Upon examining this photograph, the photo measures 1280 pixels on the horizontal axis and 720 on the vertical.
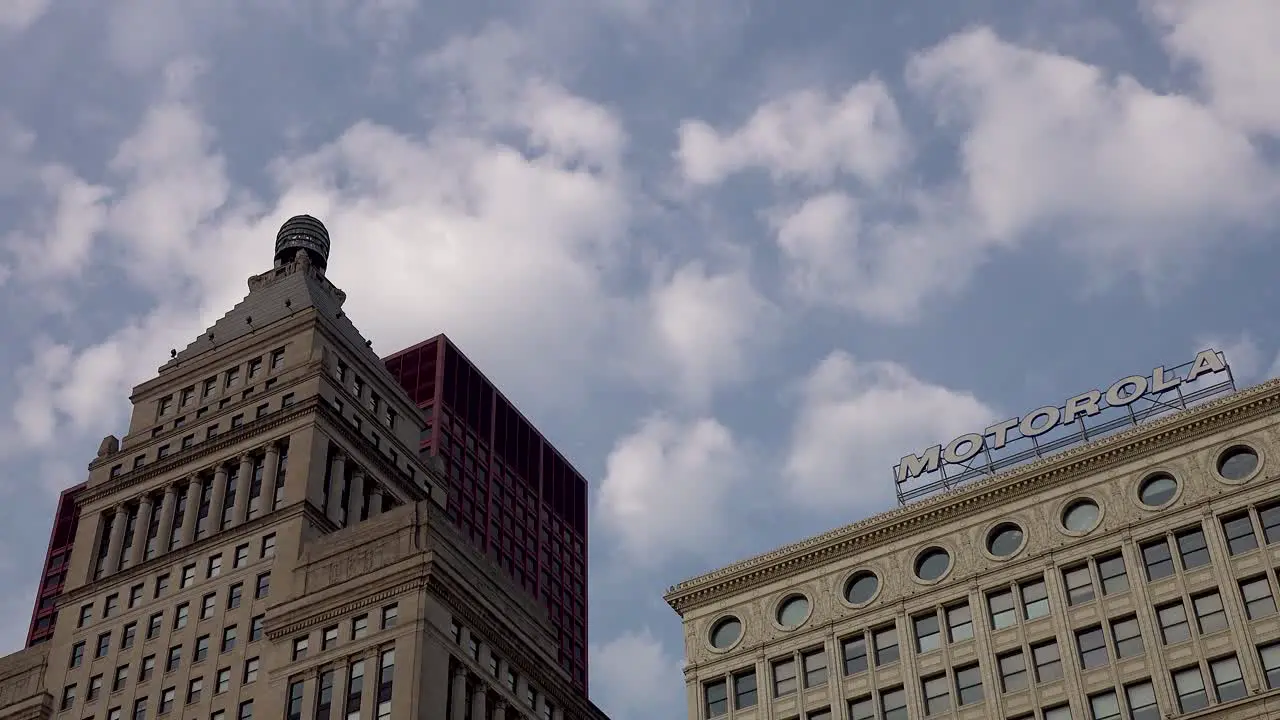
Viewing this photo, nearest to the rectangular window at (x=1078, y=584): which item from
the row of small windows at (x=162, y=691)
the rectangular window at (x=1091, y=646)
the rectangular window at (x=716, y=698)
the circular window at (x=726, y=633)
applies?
the rectangular window at (x=1091, y=646)

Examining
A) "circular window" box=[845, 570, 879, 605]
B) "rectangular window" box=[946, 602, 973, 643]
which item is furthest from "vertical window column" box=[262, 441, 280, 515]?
"rectangular window" box=[946, 602, 973, 643]

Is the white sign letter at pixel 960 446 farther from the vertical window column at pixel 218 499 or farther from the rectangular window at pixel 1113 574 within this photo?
the vertical window column at pixel 218 499

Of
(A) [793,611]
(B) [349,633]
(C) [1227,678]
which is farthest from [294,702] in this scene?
(C) [1227,678]

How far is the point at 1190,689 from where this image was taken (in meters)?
80.3

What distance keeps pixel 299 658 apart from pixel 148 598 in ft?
63.1

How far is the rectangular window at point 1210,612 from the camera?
8156cm

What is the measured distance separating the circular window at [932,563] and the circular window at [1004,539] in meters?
2.64

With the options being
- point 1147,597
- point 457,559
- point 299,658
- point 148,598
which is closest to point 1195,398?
point 1147,597

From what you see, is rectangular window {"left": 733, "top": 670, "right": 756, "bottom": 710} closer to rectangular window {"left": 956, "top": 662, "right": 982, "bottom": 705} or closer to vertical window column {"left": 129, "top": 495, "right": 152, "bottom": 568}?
rectangular window {"left": 956, "top": 662, "right": 982, "bottom": 705}

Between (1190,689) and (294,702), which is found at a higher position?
(294,702)

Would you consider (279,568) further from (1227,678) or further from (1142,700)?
(1227,678)

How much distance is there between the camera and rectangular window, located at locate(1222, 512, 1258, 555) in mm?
83688

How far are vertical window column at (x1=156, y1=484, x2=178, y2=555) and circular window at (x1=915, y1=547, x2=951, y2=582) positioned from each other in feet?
202

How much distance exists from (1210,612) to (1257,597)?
2.43 m
